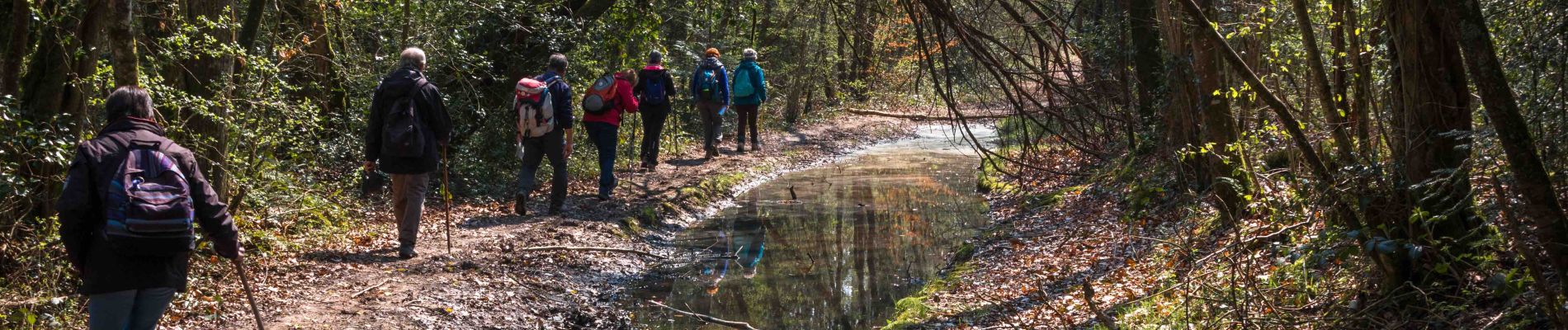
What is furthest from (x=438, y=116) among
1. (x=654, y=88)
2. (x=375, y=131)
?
(x=654, y=88)

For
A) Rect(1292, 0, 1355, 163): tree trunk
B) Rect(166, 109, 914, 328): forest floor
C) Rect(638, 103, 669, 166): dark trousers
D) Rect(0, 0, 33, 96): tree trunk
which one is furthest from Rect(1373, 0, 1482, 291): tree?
Rect(638, 103, 669, 166): dark trousers

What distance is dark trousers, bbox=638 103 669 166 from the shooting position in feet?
46.5

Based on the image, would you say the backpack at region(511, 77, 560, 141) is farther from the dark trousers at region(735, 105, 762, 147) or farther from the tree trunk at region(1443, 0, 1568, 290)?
the tree trunk at region(1443, 0, 1568, 290)

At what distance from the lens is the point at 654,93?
1381 cm

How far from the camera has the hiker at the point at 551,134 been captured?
10320 millimetres

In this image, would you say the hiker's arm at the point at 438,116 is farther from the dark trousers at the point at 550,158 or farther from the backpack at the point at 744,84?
the backpack at the point at 744,84

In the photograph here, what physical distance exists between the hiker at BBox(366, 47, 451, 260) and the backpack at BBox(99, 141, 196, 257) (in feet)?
11.4

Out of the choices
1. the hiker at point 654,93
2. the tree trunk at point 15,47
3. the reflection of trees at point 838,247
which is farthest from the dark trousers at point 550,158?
the tree trunk at point 15,47

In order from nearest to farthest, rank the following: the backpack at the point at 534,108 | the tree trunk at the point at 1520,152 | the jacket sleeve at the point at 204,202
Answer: the tree trunk at the point at 1520,152
the jacket sleeve at the point at 204,202
the backpack at the point at 534,108

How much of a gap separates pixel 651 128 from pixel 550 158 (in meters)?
3.80

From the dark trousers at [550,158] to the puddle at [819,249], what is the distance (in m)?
1.22

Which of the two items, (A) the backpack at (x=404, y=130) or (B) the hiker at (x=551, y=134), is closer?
(A) the backpack at (x=404, y=130)

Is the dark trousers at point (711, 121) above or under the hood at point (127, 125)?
under

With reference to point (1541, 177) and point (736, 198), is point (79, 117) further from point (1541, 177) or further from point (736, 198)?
point (736, 198)
